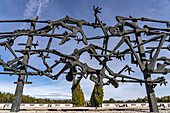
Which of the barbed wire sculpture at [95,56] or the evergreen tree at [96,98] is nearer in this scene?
the barbed wire sculpture at [95,56]

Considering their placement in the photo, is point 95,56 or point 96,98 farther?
point 96,98

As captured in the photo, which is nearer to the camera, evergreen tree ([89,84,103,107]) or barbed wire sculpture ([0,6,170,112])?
barbed wire sculpture ([0,6,170,112])

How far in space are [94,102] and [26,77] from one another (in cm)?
1886

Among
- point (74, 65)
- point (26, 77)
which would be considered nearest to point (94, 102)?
point (26, 77)

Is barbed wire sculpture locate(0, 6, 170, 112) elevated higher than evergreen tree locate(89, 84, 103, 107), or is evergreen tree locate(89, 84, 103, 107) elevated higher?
barbed wire sculpture locate(0, 6, 170, 112)

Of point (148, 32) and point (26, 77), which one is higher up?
point (148, 32)

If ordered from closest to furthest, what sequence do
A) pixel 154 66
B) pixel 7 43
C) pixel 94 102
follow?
pixel 154 66, pixel 7 43, pixel 94 102

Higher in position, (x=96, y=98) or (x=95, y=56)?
(x=95, y=56)

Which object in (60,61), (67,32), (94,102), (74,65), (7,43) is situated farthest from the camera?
(94,102)

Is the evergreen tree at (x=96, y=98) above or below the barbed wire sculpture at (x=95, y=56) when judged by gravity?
below

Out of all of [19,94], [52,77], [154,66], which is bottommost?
[19,94]

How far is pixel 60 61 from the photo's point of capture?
4930 millimetres

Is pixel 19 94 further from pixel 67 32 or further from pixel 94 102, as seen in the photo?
pixel 94 102

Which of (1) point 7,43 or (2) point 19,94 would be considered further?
(1) point 7,43
